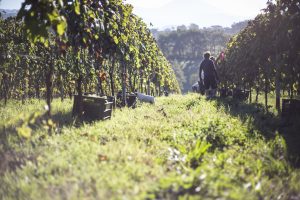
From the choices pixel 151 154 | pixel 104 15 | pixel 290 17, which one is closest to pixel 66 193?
pixel 151 154

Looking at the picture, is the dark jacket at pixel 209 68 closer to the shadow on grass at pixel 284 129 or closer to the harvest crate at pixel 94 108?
the shadow on grass at pixel 284 129

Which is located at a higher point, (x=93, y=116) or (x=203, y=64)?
(x=203, y=64)

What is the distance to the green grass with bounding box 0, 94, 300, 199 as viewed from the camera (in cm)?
329

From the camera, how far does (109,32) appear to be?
6414mm

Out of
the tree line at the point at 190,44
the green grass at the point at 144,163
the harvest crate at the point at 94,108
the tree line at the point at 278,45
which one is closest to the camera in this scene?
the green grass at the point at 144,163

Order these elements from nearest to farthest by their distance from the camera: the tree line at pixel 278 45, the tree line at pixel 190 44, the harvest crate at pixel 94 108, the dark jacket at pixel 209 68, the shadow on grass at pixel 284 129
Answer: the shadow on grass at pixel 284 129
the harvest crate at pixel 94 108
the tree line at pixel 278 45
the dark jacket at pixel 209 68
the tree line at pixel 190 44

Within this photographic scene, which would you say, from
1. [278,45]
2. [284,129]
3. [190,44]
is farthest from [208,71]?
[190,44]

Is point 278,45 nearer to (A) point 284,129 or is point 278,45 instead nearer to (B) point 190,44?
(A) point 284,129

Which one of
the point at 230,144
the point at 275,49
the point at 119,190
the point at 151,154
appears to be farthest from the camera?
the point at 275,49

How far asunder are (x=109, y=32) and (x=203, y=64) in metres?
7.87

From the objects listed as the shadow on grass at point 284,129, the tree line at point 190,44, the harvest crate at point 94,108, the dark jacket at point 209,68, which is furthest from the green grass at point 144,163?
the tree line at point 190,44

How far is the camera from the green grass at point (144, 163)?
3.29 meters

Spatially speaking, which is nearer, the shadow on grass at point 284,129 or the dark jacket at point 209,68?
the shadow on grass at point 284,129

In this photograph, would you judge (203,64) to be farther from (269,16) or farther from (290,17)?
(290,17)
